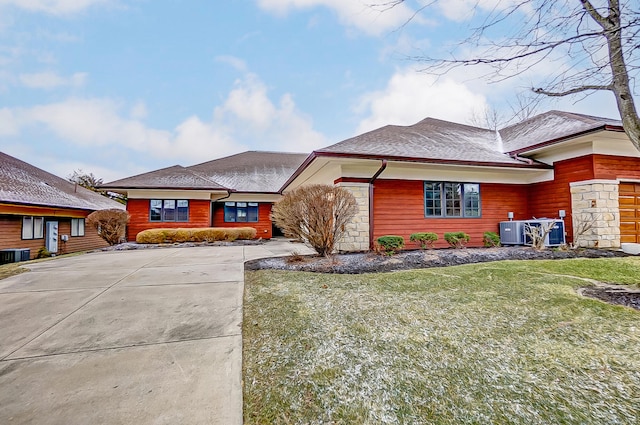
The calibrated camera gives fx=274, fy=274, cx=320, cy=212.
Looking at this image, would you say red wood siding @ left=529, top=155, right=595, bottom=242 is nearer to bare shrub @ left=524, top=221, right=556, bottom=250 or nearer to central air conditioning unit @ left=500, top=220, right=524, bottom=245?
bare shrub @ left=524, top=221, right=556, bottom=250

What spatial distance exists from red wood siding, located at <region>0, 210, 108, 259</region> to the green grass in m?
13.9

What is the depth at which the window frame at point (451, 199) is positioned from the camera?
9.71 m

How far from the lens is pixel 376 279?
5039 millimetres

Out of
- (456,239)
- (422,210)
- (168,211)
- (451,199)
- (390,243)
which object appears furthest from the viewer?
(168,211)

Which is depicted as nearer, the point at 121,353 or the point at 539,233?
the point at 121,353

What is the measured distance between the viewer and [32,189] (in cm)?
1349

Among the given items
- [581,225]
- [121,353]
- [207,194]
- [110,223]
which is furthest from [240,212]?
[581,225]

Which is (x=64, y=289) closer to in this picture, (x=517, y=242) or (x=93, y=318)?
(x=93, y=318)

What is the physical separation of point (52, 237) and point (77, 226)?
2251 millimetres

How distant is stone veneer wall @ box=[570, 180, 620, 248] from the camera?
27.3 ft

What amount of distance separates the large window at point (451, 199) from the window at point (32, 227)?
17.1 m

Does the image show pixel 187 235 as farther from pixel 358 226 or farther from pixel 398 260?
pixel 398 260

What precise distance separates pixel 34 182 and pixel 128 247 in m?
8.51

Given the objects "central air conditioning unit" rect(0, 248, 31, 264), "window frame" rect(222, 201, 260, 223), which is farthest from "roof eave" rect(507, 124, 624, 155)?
"central air conditioning unit" rect(0, 248, 31, 264)
